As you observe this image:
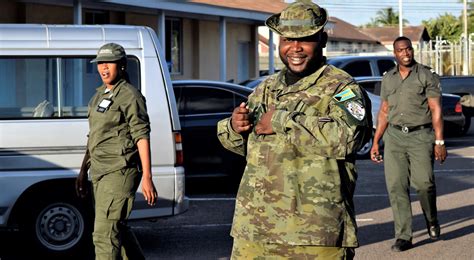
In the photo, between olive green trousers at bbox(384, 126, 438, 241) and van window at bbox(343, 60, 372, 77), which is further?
van window at bbox(343, 60, 372, 77)

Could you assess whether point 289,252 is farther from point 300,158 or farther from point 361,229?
point 361,229

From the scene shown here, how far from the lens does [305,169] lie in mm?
4156

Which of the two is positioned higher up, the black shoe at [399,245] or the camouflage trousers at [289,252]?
the camouflage trousers at [289,252]

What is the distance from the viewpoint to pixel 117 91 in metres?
6.79

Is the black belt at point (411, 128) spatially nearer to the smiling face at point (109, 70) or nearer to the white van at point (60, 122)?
the white van at point (60, 122)

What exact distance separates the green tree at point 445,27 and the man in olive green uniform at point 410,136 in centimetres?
6575

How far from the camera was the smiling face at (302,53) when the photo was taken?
4188mm

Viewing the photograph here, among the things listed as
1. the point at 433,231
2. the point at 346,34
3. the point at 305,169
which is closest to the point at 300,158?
the point at 305,169

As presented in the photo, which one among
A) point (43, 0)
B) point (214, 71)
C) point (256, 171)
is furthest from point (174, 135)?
point (214, 71)

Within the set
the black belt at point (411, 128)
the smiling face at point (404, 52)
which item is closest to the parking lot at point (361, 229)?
the black belt at point (411, 128)

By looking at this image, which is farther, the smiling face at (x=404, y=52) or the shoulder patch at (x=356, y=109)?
the smiling face at (x=404, y=52)

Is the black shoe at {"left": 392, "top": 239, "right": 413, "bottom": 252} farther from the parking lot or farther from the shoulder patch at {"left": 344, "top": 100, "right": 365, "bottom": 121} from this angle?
the shoulder patch at {"left": 344, "top": 100, "right": 365, "bottom": 121}

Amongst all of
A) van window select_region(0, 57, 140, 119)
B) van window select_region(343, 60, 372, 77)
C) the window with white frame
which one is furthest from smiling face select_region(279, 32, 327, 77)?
the window with white frame

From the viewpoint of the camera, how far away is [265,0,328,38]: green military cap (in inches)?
164
